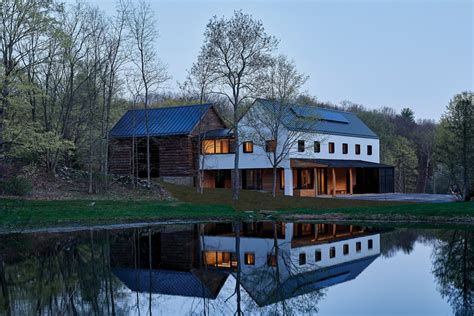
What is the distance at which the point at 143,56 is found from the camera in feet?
103

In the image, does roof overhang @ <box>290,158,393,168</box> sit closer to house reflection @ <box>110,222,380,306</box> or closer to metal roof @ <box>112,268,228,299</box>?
house reflection @ <box>110,222,380,306</box>

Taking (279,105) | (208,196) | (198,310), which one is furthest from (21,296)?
(279,105)

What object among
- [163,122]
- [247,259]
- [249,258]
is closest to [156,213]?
[249,258]

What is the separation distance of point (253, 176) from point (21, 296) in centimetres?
3271

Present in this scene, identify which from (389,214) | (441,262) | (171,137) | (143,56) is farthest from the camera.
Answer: (171,137)

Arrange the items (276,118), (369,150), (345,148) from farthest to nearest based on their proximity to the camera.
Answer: (369,150)
(345,148)
(276,118)

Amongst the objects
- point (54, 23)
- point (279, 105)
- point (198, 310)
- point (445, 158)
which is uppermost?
point (54, 23)

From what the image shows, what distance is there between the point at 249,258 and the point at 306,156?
27.1 meters

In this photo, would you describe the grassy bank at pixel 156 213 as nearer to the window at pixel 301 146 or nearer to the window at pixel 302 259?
the window at pixel 302 259

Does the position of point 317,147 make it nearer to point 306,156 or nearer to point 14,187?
point 306,156

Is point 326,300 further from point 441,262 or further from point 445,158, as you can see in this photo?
point 445,158

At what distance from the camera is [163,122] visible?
4197cm

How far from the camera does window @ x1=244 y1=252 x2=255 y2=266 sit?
12.3m

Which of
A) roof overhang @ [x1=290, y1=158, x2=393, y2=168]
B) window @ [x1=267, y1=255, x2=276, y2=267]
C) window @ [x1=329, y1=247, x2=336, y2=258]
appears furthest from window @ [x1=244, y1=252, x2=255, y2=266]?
roof overhang @ [x1=290, y1=158, x2=393, y2=168]
